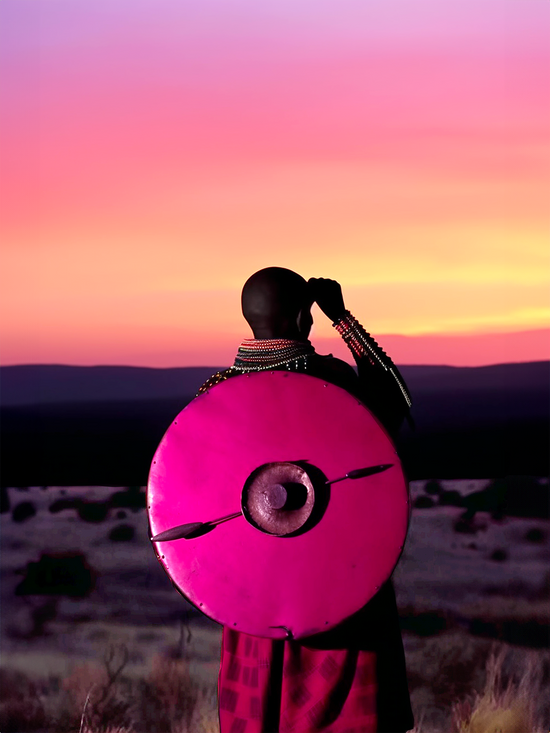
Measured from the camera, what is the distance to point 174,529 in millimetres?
3875

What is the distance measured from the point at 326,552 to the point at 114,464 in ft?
42.7

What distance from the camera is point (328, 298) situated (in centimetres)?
414

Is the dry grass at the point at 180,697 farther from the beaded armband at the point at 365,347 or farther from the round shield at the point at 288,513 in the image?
the beaded armband at the point at 365,347

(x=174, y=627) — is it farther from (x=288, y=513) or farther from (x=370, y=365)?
(x=288, y=513)

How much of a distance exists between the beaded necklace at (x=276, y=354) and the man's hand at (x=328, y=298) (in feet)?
0.51

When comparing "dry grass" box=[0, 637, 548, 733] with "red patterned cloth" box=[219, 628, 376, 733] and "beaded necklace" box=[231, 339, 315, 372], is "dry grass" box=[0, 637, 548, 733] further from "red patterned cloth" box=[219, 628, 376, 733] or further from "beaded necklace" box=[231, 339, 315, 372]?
"beaded necklace" box=[231, 339, 315, 372]

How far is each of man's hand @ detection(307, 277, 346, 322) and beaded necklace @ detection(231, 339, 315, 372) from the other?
0.51 ft

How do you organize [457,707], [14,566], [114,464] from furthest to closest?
[114,464] → [14,566] → [457,707]

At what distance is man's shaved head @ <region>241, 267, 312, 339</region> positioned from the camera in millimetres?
4000

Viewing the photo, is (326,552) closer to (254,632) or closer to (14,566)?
(254,632)

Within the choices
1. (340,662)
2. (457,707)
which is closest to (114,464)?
(457,707)

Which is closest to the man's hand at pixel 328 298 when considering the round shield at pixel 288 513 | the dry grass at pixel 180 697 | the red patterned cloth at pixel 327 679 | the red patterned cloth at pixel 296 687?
the round shield at pixel 288 513

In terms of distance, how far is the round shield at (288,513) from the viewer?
380 centimetres

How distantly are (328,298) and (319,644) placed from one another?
1.12 metres
